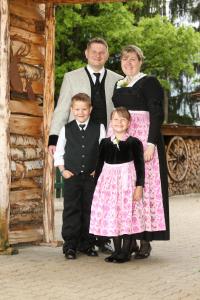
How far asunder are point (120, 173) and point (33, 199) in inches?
61.0

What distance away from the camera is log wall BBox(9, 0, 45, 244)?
22.8ft

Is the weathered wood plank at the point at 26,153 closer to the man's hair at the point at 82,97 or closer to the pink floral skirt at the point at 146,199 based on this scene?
the man's hair at the point at 82,97

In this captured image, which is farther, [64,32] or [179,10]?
[179,10]

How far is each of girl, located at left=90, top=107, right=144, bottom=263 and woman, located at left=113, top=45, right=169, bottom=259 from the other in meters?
0.17

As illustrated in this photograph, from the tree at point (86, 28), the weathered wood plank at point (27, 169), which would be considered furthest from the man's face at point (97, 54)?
the tree at point (86, 28)

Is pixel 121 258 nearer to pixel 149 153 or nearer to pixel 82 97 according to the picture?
pixel 149 153

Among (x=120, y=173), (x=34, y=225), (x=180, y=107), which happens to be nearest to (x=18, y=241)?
(x=34, y=225)

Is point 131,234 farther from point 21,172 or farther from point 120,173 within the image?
point 21,172

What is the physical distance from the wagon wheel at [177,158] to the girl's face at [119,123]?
10832 millimetres

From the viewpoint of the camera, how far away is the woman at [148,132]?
6129 millimetres

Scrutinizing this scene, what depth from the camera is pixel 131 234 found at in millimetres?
5957

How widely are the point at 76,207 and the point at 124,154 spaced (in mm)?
757

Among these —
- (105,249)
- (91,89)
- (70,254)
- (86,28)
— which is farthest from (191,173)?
(70,254)

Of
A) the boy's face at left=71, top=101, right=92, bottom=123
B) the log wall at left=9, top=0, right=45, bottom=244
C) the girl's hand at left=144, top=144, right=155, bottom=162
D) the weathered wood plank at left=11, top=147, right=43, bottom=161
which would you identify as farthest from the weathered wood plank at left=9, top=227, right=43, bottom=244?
the girl's hand at left=144, top=144, right=155, bottom=162
